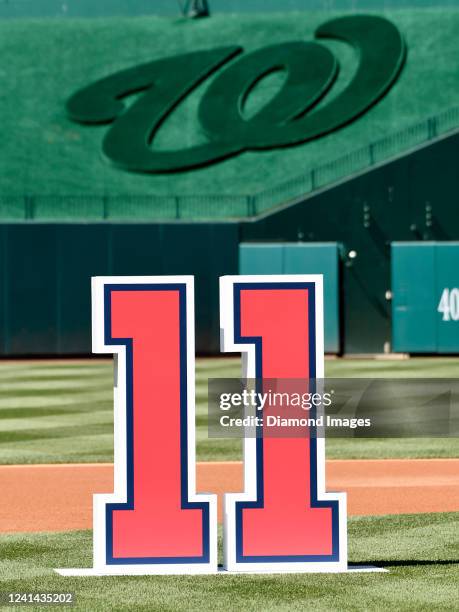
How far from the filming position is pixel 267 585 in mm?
7465

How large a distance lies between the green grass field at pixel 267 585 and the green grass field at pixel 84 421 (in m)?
6.44

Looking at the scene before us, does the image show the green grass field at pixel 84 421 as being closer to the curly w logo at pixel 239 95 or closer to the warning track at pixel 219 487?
the warning track at pixel 219 487

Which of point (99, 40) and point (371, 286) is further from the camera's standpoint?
point (99, 40)

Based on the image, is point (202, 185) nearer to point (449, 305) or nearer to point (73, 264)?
point (73, 264)

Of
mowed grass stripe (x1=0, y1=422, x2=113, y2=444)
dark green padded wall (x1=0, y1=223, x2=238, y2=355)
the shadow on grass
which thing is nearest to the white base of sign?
the shadow on grass

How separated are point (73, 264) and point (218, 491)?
27711mm

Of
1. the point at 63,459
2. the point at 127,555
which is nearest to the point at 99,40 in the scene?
the point at 63,459

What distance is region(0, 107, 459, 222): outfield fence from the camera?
4075 cm

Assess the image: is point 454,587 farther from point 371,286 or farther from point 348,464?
point 371,286

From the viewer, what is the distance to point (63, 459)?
14953 mm

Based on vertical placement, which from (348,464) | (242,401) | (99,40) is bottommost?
(348,464)

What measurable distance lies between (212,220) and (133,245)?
253cm

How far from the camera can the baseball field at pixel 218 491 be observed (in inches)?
281

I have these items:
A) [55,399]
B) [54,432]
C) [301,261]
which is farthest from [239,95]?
[54,432]
